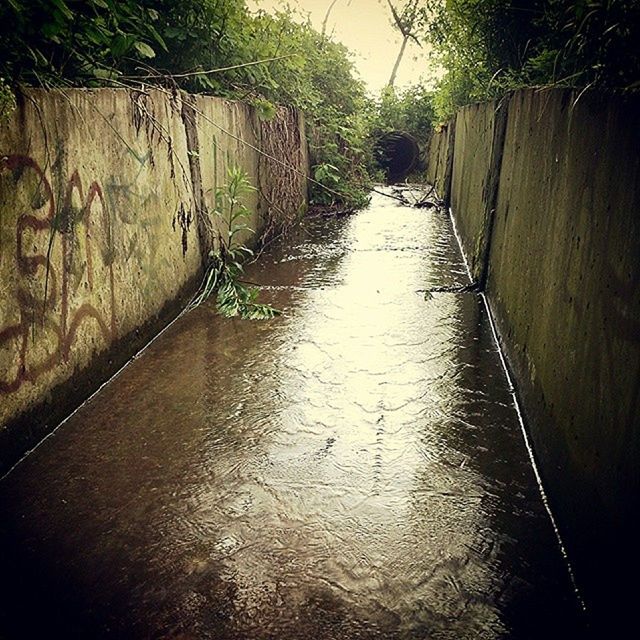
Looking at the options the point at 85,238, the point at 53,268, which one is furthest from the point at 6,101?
the point at 85,238

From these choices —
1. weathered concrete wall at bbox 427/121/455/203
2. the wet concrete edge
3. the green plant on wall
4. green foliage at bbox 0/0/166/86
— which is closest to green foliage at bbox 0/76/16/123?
green foliage at bbox 0/0/166/86

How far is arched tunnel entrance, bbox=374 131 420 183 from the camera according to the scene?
15000mm

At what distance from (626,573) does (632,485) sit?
0.22 m

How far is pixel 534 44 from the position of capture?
4.37 meters

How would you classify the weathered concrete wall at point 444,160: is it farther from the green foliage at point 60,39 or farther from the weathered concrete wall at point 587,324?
the weathered concrete wall at point 587,324

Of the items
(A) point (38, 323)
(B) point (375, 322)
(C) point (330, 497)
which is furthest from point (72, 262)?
(B) point (375, 322)

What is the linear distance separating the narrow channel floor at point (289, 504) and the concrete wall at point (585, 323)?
20cm

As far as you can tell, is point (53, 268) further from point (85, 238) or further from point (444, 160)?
point (444, 160)

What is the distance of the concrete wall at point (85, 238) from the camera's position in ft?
7.88

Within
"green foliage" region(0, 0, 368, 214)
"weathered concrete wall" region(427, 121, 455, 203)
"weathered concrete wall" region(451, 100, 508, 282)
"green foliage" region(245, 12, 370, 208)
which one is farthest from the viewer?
"weathered concrete wall" region(427, 121, 455, 203)

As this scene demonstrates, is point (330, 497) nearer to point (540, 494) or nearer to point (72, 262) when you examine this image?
point (540, 494)

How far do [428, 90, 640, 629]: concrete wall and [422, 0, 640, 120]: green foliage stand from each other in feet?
0.45

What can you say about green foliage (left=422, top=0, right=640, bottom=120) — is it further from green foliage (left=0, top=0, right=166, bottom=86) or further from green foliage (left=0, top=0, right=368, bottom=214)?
green foliage (left=0, top=0, right=166, bottom=86)

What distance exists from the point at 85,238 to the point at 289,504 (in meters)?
1.74
